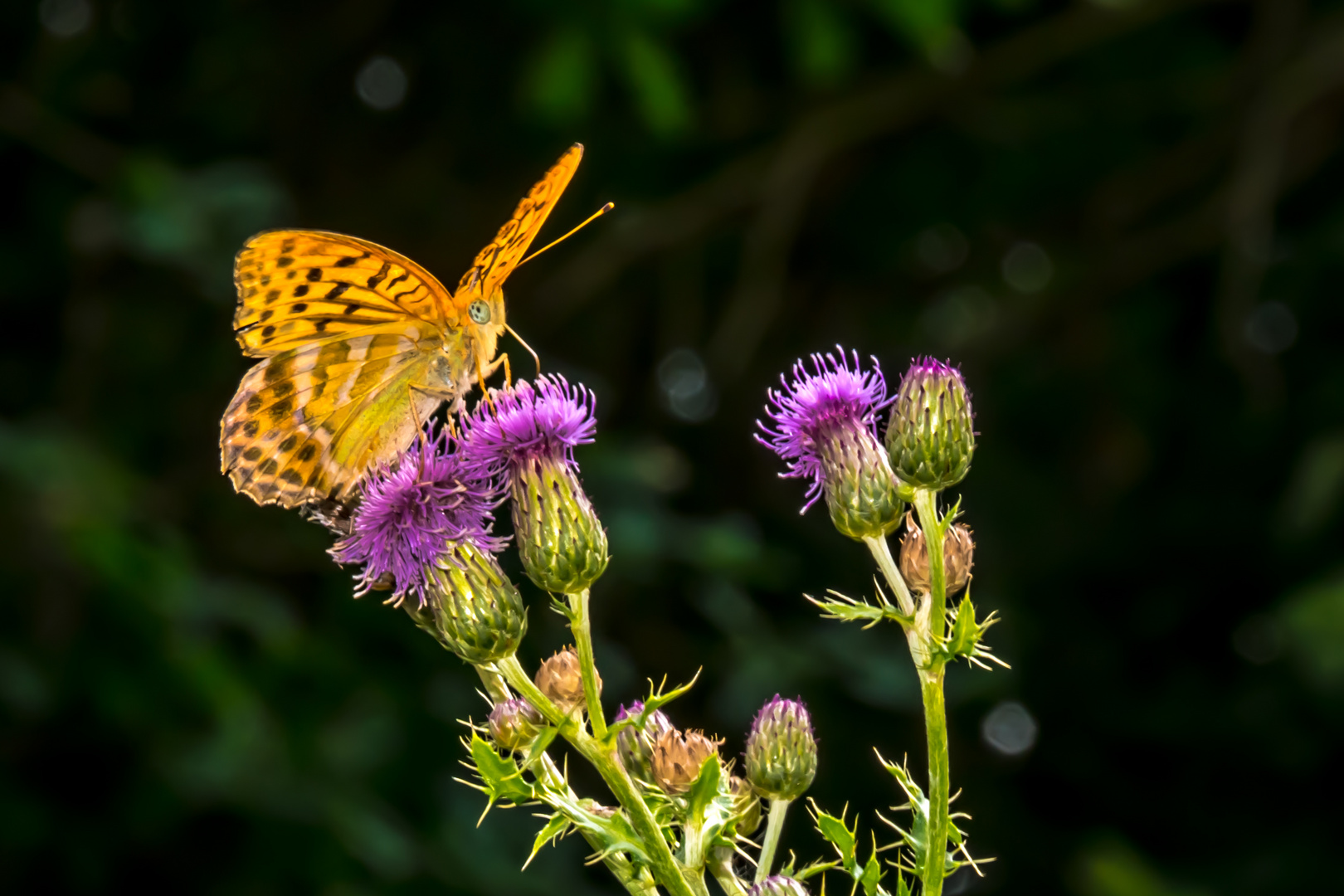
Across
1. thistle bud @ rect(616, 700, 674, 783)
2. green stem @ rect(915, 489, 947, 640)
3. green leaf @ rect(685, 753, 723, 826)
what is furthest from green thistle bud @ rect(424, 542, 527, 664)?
green stem @ rect(915, 489, 947, 640)

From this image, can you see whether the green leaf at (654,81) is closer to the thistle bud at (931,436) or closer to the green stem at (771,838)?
the thistle bud at (931,436)

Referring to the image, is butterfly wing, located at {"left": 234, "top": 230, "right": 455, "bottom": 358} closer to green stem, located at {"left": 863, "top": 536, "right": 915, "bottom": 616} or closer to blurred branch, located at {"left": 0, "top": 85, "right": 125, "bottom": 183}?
green stem, located at {"left": 863, "top": 536, "right": 915, "bottom": 616}

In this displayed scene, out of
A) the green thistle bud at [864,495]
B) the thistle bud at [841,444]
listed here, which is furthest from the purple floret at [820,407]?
the green thistle bud at [864,495]

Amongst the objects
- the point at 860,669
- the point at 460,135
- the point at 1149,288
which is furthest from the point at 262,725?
the point at 1149,288

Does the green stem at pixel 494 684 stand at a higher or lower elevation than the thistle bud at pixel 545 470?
lower

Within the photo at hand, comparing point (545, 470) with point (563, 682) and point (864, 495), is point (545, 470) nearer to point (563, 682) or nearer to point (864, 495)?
point (563, 682)

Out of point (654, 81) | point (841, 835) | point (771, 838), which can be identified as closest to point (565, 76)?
point (654, 81)

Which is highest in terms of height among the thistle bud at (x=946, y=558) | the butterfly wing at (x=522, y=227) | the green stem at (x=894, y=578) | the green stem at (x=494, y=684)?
the butterfly wing at (x=522, y=227)
